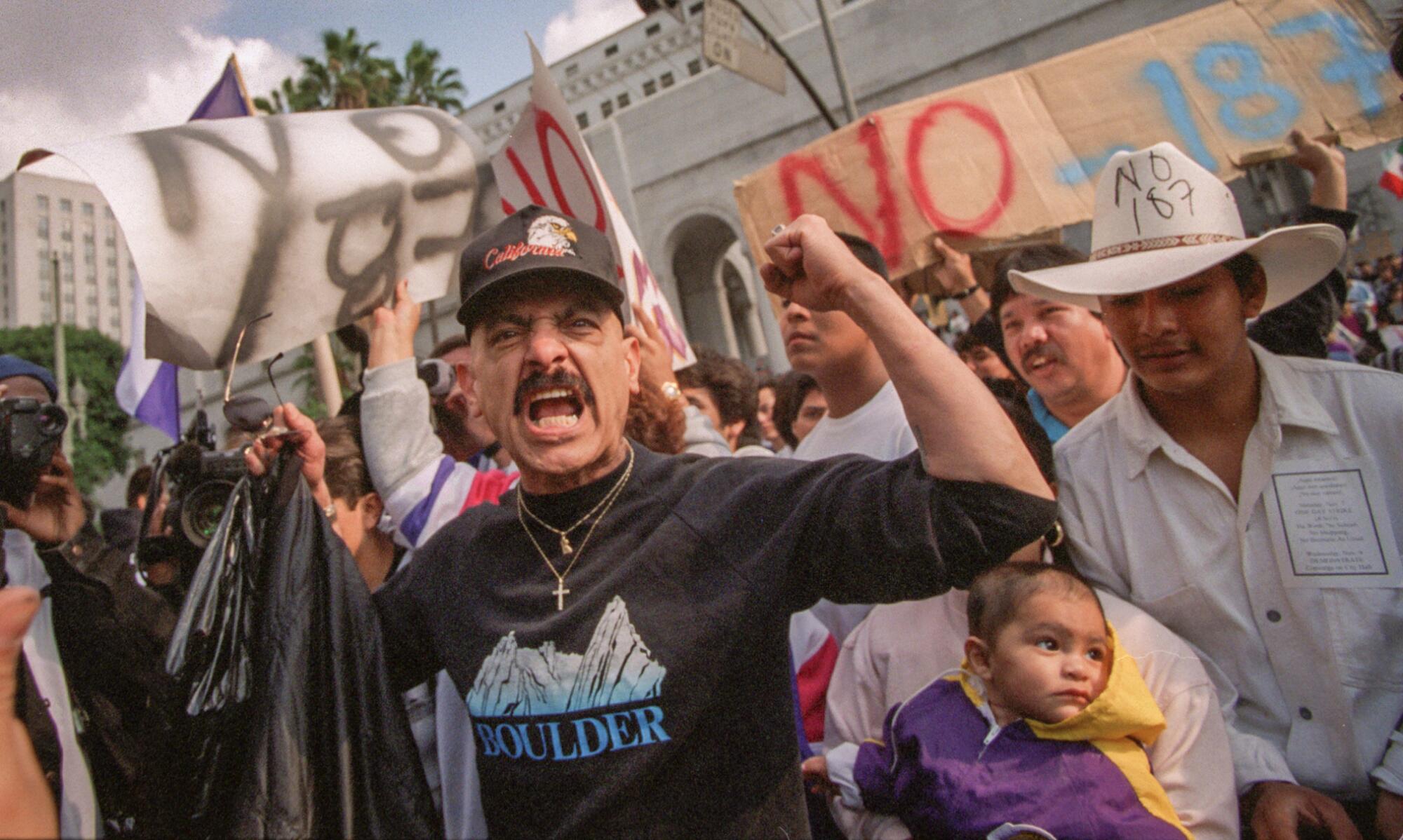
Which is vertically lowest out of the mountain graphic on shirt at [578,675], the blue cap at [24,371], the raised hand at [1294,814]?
the raised hand at [1294,814]

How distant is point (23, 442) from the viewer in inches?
63.4

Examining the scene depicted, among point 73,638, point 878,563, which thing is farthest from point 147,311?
point 878,563

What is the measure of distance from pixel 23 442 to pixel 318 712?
828 millimetres

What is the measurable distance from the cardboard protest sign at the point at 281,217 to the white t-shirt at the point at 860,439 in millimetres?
1394

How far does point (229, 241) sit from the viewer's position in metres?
1.97

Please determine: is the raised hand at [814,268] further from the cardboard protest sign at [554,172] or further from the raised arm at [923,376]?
the cardboard protest sign at [554,172]

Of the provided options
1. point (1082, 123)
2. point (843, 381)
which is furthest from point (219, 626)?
point (1082, 123)

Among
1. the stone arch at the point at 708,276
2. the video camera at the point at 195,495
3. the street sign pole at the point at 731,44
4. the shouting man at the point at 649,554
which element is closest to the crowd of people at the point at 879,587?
the shouting man at the point at 649,554

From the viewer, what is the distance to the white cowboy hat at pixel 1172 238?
1.84 meters

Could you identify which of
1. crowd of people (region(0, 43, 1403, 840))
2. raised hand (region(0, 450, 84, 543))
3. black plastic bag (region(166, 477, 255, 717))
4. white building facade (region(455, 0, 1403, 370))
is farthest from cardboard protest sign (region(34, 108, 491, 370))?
white building facade (region(455, 0, 1403, 370))

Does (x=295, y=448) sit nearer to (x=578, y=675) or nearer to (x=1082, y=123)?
(x=578, y=675)

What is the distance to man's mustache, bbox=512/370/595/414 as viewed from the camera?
1.60m

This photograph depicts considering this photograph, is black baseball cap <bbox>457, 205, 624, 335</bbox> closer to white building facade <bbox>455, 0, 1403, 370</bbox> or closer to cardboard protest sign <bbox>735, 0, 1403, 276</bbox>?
cardboard protest sign <bbox>735, 0, 1403, 276</bbox>

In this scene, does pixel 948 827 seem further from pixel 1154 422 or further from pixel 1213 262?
pixel 1213 262
